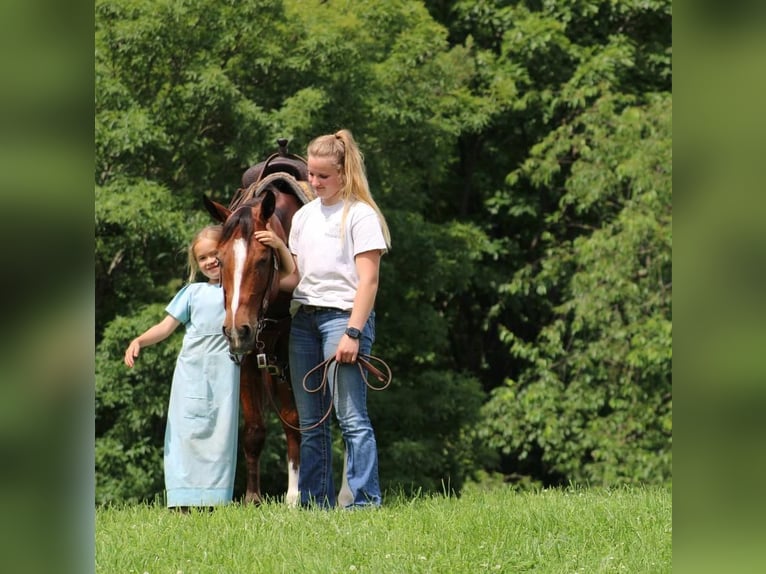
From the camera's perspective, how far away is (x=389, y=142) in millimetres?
17344

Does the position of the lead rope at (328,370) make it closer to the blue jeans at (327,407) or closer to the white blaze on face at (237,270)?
the blue jeans at (327,407)

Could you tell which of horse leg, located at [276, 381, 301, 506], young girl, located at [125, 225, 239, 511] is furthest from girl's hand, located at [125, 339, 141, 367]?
horse leg, located at [276, 381, 301, 506]

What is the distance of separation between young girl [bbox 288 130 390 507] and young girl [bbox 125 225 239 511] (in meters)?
0.61

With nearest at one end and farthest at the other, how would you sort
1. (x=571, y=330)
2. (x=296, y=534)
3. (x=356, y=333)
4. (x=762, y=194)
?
(x=762, y=194) < (x=296, y=534) < (x=356, y=333) < (x=571, y=330)

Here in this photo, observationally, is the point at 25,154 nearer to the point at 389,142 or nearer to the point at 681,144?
the point at 681,144

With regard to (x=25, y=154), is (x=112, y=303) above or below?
below

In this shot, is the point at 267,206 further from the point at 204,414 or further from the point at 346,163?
Result: the point at 204,414

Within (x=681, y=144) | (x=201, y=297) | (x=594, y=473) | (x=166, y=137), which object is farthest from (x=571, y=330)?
(x=681, y=144)

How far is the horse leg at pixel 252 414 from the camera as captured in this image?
269 inches

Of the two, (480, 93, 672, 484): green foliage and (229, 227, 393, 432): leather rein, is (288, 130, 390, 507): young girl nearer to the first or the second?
(229, 227, 393, 432): leather rein

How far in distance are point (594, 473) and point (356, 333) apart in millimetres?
11485

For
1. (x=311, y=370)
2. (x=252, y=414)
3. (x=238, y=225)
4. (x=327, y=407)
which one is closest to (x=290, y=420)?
(x=252, y=414)

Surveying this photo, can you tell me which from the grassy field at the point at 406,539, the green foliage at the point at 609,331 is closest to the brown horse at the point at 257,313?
the grassy field at the point at 406,539

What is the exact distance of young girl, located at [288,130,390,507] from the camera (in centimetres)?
567
